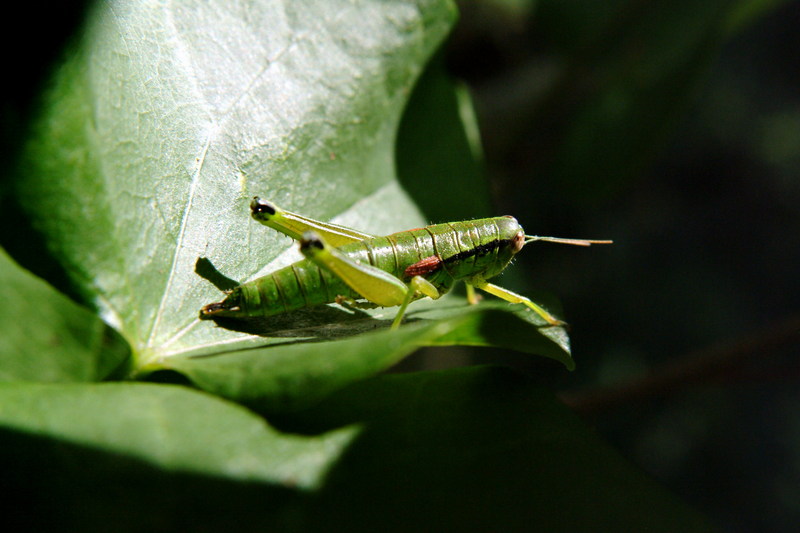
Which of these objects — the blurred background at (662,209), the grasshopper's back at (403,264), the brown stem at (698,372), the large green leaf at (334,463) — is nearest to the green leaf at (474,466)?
the large green leaf at (334,463)

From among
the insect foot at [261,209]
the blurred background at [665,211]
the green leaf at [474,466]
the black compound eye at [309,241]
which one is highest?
the insect foot at [261,209]

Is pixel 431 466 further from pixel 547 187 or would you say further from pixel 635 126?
pixel 547 187

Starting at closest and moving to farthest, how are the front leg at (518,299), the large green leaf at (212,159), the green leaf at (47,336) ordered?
the green leaf at (47,336) → the large green leaf at (212,159) → the front leg at (518,299)

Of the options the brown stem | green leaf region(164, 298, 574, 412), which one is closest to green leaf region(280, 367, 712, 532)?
green leaf region(164, 298, 574, 412)

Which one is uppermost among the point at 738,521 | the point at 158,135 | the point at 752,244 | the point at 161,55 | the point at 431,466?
the point at 161,55

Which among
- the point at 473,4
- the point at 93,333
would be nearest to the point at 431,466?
the point at 93,333

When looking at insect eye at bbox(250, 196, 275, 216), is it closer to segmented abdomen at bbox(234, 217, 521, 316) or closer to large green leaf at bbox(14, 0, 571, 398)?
large green leaf at bbox(14, 0, 571, 398)

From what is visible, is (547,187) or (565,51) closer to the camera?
(565,51)

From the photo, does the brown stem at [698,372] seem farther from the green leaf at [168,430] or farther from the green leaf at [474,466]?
the green leaf at [168,430]
